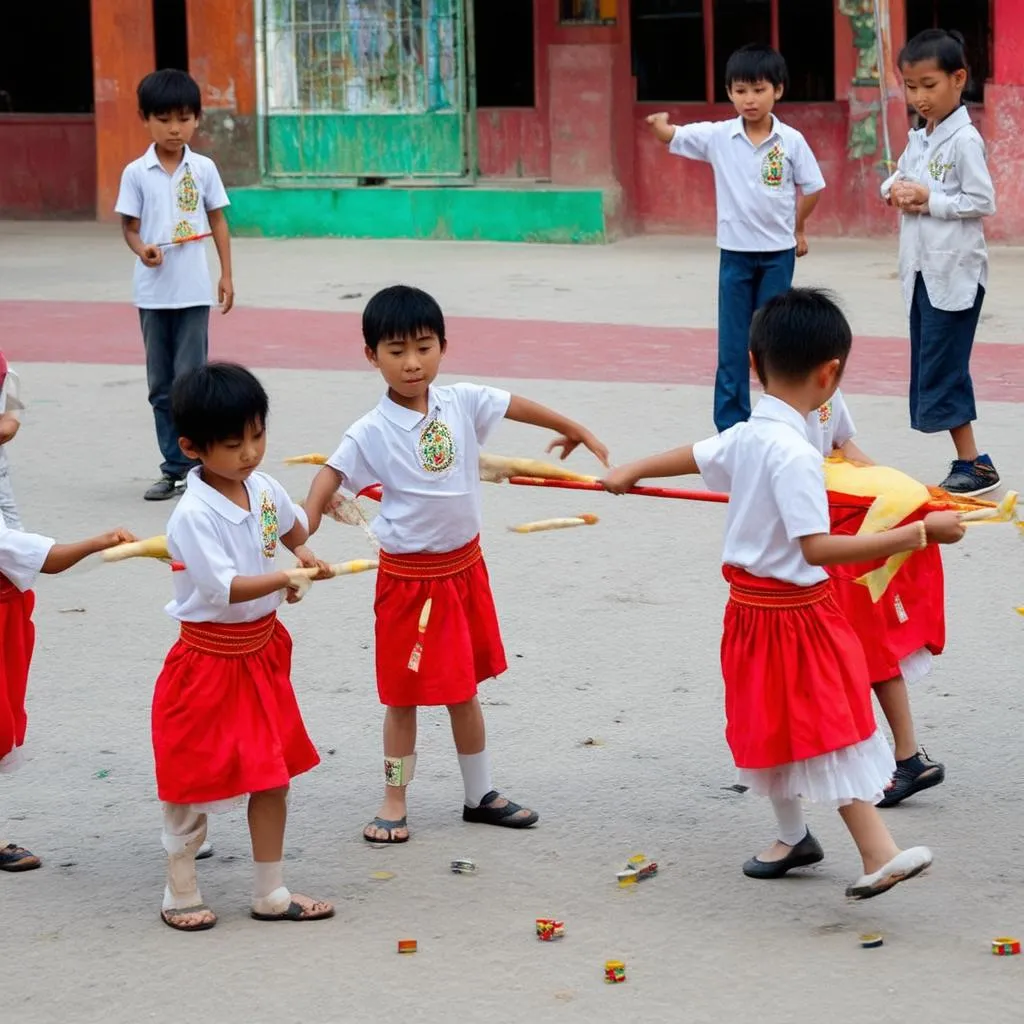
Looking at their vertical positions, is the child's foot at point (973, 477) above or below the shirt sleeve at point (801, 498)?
below

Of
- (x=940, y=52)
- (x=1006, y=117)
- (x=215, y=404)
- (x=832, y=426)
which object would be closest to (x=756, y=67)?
(x=940, y=52)

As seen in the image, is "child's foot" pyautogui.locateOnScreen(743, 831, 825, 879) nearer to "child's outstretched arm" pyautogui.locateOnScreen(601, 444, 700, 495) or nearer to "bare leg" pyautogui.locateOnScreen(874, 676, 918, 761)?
"bare leg" pyautogui.locateOnScreen(874, 676, 918, 761)

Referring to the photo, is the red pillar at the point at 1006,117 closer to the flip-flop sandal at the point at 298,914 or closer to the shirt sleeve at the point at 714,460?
the shirt sleeve at the point at 714,460

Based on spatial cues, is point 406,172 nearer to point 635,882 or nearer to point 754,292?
point 754,292

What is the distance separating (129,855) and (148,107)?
3.92m

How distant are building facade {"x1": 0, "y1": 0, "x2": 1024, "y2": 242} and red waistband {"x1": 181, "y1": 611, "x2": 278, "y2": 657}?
1179 cm

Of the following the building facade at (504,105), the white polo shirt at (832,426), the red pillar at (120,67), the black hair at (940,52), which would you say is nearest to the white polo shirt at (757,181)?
the black hair at (940,52)

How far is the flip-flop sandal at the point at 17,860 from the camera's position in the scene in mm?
4133

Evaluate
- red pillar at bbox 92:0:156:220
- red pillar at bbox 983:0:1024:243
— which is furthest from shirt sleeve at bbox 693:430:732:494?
red pillar at bbox 92:0:156:220

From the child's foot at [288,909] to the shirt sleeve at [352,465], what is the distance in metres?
0.94

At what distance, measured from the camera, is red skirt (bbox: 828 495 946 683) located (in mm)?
4219

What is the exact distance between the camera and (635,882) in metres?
4.00

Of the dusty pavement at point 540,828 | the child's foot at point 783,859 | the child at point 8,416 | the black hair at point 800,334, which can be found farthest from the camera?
the child at point 8,416

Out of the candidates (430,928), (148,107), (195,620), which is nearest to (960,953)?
(430,928)
